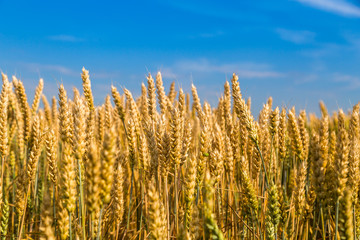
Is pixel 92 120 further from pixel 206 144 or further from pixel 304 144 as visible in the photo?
pixel 304 144

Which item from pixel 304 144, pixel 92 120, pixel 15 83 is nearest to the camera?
pixel 92 120

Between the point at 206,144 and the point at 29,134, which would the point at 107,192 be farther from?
the point at 29,134

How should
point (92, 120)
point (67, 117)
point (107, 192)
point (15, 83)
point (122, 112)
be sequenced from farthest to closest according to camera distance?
point (15, 83), point (122, 112), point (92, 120), point (67, 117), point (107, 192)

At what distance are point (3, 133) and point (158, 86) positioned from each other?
5.46 feet

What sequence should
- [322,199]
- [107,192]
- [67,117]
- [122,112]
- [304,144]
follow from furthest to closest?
[304,144], [122,112], [67,117], [322,199], [107,192]

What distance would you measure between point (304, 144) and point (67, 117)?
260 centimetres

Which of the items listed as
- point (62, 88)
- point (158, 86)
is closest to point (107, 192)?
point (62, 88)

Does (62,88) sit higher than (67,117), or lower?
higher

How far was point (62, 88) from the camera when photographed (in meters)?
2.91

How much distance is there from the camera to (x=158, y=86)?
3.78 metres

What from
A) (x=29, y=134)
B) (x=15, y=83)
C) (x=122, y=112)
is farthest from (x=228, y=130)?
(x=15, y=83)

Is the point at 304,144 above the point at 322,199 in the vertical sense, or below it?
above

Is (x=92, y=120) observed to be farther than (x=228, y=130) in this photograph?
No

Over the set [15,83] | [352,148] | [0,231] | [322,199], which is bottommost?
[0,231]
